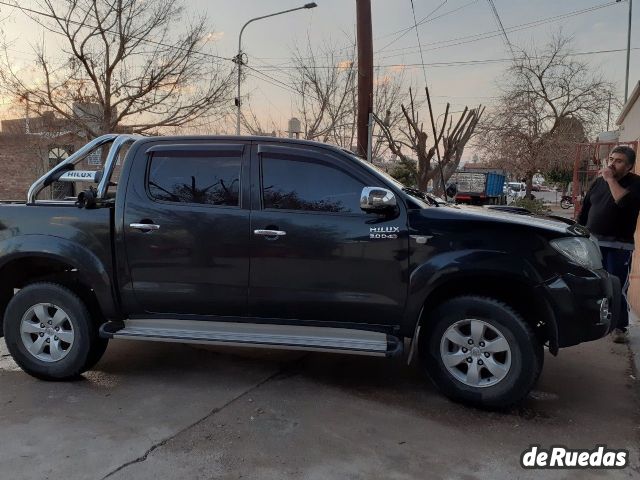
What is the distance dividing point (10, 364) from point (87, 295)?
1154 millimetres

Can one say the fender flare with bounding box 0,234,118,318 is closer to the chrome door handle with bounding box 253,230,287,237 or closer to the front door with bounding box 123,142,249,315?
the front door with bounding box 123,142,249,315

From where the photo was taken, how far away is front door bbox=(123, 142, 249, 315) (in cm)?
413

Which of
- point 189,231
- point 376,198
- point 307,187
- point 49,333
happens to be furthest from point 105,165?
point 376,198

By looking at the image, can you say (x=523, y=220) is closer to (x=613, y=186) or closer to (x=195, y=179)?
(x=613, y=186)

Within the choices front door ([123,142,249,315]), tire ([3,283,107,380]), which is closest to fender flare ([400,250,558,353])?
front door ([123,142,249,315])

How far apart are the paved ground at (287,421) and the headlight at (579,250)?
1.08m

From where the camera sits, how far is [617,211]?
5.18m

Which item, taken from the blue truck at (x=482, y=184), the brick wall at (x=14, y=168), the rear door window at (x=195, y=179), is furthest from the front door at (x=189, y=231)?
the brick wall at (x=14, y=168)

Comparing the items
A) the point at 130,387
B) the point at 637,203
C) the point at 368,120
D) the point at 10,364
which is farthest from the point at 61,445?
the point at 368,120

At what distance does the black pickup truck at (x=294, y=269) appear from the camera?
377 centimetres

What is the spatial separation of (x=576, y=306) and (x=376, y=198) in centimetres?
153

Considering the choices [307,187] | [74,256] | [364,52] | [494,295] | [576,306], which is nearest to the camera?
[576,306]

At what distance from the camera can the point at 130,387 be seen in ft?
14.2

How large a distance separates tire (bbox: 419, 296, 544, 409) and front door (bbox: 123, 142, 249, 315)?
147cm
